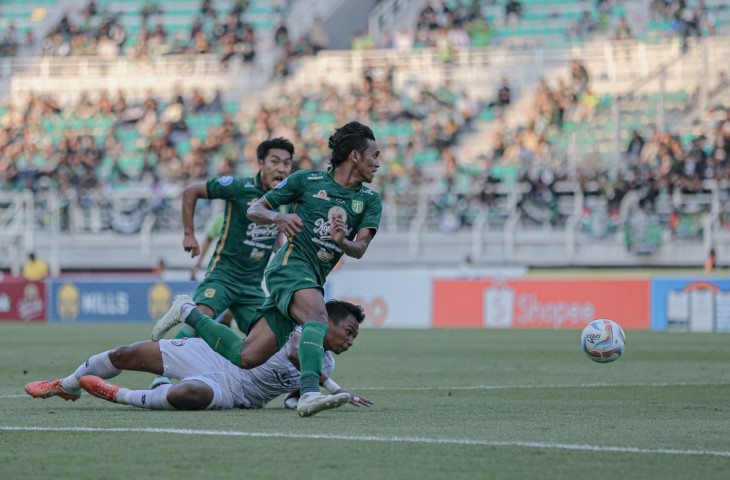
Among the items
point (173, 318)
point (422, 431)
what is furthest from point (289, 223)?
point (422, 431)

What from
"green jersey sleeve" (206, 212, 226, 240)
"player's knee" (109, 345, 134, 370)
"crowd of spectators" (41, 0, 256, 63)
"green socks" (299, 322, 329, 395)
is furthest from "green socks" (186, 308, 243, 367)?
"crowd of spectators" (41, 0, 256, 63)

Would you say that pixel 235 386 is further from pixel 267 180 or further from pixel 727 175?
pixel 727 175

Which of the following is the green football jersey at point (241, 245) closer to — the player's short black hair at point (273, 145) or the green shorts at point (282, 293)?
the player's short black hair at point (273, 145)

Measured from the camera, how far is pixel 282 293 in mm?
9609

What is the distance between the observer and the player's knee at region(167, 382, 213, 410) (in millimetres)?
9586

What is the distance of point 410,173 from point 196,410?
2368cm

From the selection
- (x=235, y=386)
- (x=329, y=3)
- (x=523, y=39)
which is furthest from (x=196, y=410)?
(x=329, y=3)

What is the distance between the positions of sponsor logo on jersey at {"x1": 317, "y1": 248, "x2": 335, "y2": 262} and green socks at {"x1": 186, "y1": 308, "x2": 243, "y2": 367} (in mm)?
781

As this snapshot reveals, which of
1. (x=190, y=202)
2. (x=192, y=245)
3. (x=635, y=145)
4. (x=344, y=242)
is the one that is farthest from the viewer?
(x=635, y=145)

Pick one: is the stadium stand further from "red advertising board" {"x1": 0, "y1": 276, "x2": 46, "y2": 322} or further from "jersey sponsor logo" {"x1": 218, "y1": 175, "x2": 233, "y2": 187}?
"jersey sponsor logo" {"x1": 218, "y1": 175, "x2": 233, "y2": 187}

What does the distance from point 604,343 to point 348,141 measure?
12.1 ft

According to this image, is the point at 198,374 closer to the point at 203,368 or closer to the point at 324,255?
the point at 203,368

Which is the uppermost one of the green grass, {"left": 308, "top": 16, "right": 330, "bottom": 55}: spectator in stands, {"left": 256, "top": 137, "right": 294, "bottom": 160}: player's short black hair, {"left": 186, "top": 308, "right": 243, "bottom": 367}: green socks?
{"left": 308, "top": 16, "right": 330, "bottom": 55}: spectator in stands

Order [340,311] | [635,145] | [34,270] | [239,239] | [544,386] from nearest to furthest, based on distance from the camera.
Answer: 1. [340,311]
2. [239,239]
3. [544,386]
4. [635,145]
5. [34,270]
